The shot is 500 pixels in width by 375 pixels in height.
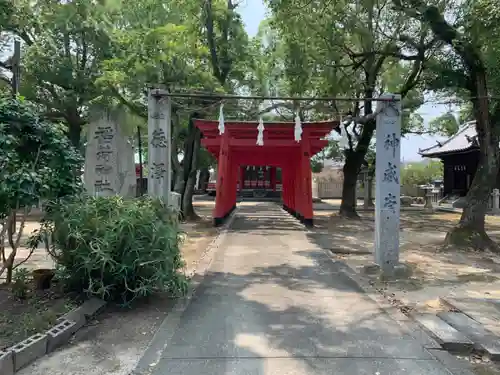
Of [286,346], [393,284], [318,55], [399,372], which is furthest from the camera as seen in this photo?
[318,55]

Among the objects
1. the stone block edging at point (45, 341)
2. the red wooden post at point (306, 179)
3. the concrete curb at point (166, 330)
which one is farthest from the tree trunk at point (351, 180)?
the stone block edging at point (45, 341)

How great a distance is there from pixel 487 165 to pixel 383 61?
7.45m

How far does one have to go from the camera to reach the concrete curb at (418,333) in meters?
4.43

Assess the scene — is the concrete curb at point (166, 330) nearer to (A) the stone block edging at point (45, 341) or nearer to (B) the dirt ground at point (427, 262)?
(A) the stone block edging at point (45, 341)

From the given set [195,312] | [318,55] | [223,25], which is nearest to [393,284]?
[195,312]

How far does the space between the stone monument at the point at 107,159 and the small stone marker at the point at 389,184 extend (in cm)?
484

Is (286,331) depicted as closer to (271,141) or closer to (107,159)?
(107,159)

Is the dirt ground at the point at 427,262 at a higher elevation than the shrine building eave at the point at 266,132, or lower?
lower

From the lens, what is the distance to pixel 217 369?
4.26 meters

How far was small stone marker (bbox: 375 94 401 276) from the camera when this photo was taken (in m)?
8.54

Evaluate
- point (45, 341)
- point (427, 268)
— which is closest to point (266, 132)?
point (427, 268)

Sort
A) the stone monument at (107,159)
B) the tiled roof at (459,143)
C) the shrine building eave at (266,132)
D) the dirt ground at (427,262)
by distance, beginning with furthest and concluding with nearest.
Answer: the tiled roof at (459,143)
the shrine building eave at (266,132)
the stone monument at (107,159)
the dirt ground at (427,262)

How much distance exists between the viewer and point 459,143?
31.9 m

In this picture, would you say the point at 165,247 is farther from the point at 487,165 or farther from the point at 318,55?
the point at 318,55
